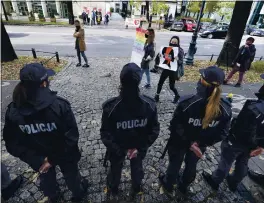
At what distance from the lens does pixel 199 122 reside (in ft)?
8.19

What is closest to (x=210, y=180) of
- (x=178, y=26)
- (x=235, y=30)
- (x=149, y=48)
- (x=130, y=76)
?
(x=130, y=76)

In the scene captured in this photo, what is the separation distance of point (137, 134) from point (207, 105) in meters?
0.99

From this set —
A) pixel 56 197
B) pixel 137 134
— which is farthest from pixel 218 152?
pixel 56 197

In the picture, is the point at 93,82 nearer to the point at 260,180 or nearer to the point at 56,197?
the point at 56,197

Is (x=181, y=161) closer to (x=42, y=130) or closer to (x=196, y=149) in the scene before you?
(x=196, y=149)

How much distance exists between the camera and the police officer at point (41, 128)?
79.0 inches

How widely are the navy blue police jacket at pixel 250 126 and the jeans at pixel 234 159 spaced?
0.12m

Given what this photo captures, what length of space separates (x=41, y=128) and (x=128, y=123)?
3.46 feet

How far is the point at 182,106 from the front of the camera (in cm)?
252

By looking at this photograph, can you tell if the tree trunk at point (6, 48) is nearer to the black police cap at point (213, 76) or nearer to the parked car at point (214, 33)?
the black police cap at point (213, 76)

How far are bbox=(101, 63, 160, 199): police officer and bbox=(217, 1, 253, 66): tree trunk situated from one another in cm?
856

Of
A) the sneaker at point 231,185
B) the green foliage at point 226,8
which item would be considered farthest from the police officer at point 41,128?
the green foliage at point 226,8

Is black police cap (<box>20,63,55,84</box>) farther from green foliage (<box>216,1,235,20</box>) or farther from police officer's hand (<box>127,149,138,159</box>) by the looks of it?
green foliage (<box>216,1,235,20</box>)

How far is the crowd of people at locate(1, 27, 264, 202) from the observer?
2.11 meters
